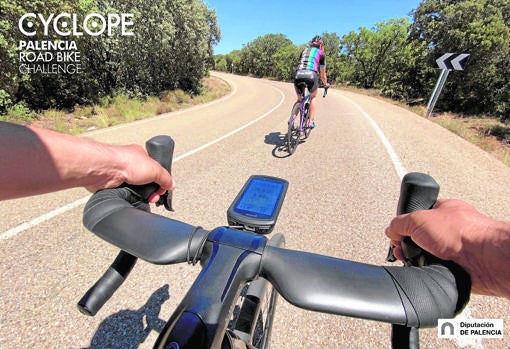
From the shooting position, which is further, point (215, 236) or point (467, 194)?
point (467, 194)

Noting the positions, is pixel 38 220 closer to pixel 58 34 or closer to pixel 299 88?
pixel 299 88

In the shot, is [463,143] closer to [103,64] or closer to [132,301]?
[132,301]

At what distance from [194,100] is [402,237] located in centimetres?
1499

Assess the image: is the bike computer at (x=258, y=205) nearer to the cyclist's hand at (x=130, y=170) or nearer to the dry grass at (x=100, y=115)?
the cyclist's hand at (x=130, y=170)

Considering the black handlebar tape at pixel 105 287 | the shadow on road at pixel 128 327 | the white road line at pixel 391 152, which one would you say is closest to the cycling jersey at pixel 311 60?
the white road line at pixel 391 152

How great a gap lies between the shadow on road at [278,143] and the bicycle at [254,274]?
443 centimetres

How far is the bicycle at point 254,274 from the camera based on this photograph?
1.63 ft

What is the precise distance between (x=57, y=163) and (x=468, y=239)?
1092 mm

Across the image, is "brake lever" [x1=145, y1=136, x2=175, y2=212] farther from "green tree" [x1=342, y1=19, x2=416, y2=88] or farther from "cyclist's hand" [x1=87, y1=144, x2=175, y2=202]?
"green tree" [x1=342, y1=19, x2=416, y2=88]

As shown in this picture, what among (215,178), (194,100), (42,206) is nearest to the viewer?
(42,206)

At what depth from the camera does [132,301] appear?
74.1 inches

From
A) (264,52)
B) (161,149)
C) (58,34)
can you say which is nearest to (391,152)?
(161,149)

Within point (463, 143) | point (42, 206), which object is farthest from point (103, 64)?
point (463, 143)

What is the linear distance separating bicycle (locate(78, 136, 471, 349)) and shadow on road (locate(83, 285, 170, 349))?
1259 millimetres
